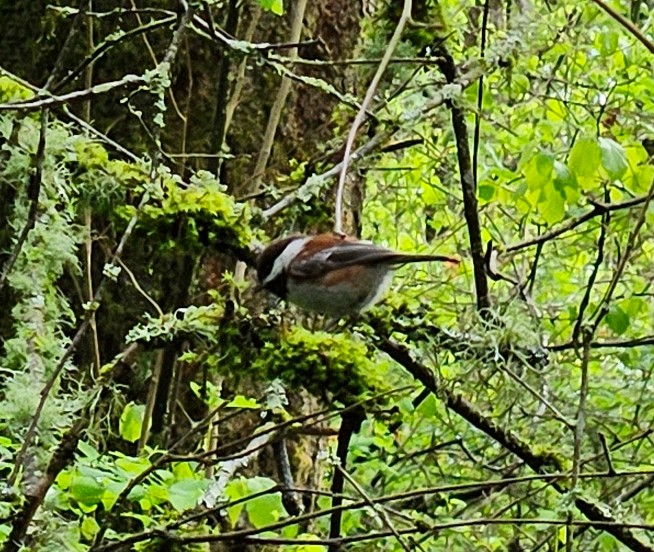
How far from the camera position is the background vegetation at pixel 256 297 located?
1.37 meters

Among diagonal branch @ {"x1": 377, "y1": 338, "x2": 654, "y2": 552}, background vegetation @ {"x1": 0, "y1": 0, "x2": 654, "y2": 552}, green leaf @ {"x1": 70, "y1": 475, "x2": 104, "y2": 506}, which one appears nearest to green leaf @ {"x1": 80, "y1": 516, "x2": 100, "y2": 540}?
background vegetation @ {"x1": 0, "y1": 0, "x2": 654, "y2": 552}

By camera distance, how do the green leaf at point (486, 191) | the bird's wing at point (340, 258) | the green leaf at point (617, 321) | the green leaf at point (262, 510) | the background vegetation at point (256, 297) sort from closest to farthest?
the bird's wing at point (340, 258) → the background vegetation at point (256, 297) → the green leaf at point (262, 510) → the green leaf at point (617, 321) → the green leaf at point (486, 191)

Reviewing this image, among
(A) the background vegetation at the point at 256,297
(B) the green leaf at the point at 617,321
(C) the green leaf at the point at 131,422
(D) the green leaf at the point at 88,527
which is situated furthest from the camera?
(B) the green leaf at the point at 617,321

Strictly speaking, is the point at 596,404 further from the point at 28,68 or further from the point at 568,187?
the point at 28,68

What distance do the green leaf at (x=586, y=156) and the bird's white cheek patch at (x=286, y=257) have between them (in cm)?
86

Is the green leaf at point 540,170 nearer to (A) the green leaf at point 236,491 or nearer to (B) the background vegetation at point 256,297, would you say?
(B) the background vegetation at point 256,297

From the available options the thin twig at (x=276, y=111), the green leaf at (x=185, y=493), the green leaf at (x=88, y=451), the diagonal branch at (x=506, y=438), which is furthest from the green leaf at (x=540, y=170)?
the green leaf at (x=88, y=451)

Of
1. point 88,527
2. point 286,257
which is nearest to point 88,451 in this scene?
point 88,527

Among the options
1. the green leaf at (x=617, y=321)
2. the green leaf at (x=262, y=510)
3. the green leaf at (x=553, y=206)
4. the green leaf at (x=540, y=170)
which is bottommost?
the green leaf at (x=262, y=510)

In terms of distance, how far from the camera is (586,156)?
1852 mm

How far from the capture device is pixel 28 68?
235 centimetres

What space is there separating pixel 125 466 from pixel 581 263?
8.53ft

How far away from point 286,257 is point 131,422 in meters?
0.88

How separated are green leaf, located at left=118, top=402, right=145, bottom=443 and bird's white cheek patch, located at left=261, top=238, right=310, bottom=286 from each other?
79cm
